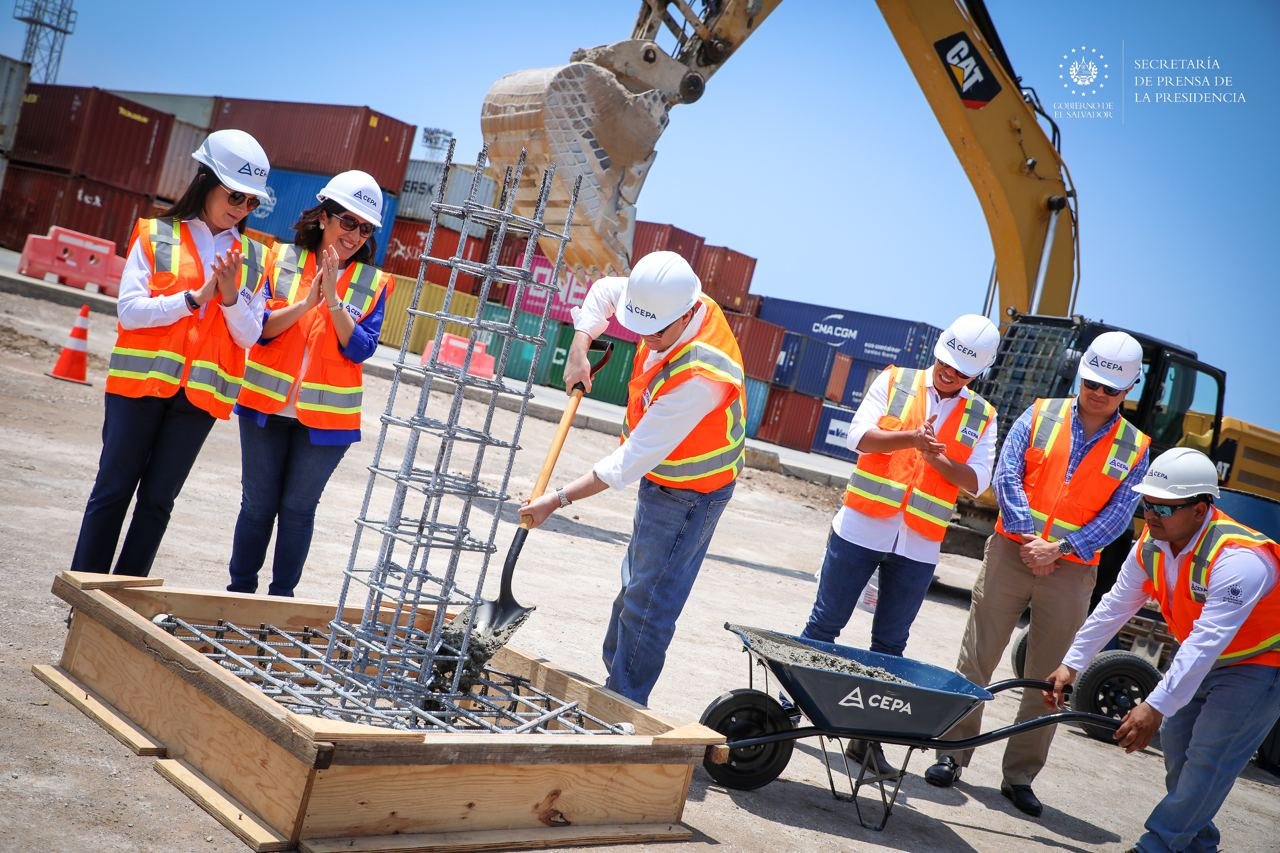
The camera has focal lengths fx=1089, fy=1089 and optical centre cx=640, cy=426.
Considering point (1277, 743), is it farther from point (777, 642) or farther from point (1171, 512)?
point (777, 642)

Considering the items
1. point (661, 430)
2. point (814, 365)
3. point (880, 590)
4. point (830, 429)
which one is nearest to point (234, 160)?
point (661, 430)

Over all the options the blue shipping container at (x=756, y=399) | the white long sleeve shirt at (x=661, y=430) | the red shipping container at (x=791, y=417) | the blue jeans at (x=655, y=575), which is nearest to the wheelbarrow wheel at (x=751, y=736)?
the blue jeans at (x=655, y=575)

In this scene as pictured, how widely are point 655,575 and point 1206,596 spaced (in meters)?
2.01

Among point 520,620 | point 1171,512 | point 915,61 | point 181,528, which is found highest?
point 915,61

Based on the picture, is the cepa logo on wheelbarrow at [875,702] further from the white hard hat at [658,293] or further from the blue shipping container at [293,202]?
the blue shipping container at [293,202]

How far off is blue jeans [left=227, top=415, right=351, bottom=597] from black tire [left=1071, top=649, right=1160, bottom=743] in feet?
14.8

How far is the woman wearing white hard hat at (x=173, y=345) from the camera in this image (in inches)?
153

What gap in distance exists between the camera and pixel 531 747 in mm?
3127

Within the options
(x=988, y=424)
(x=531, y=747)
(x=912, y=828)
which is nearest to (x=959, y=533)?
(x=988, y=424)

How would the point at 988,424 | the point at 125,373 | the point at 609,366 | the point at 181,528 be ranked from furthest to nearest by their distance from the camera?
the point at 609,366 < the point at 181,528 < the point at 988,424 < the point at 125,373

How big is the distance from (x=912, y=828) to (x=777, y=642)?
0.89 meters

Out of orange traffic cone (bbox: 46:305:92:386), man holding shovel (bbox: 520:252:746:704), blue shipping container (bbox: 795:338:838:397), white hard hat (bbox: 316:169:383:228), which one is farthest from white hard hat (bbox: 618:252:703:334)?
blue shipping container (bbox: 795:338:838:397)

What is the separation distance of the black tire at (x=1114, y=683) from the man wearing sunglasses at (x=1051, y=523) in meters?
1.52

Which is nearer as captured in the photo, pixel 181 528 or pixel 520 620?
pixel 520 620
